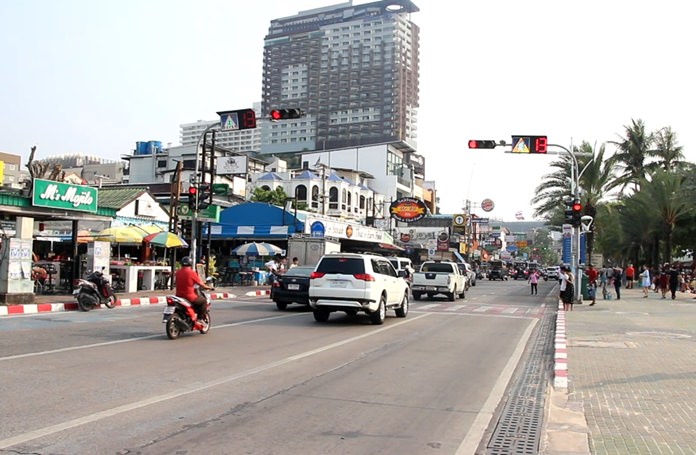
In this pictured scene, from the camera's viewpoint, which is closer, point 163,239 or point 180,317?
point 180,317

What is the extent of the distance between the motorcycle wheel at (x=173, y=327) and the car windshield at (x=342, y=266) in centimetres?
504

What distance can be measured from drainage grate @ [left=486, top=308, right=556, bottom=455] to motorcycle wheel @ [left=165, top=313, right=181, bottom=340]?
6927mm

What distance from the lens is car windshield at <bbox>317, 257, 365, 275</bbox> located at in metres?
17.4

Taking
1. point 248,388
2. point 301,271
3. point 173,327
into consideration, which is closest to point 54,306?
point 301,271

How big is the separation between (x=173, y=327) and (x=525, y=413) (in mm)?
7995

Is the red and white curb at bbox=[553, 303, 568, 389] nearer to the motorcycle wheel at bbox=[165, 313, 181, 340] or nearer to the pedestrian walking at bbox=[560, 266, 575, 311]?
the motorcycle wheel at bbox=[165, 313, 181, 340]

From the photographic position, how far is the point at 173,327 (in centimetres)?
1341

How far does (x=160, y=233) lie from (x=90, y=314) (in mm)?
10002

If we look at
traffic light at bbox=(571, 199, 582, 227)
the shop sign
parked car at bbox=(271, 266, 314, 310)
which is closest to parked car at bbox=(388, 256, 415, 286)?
traffic light at bbox=(571, 199, 582, 227)

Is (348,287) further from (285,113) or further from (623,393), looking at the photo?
(623,393)

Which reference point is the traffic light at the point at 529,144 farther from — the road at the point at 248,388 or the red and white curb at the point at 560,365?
the red and white curb at the point at 560,365

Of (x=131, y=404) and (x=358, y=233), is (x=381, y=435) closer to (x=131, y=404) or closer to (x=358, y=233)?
(x=131, y=404)

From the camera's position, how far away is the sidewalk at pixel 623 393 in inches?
251

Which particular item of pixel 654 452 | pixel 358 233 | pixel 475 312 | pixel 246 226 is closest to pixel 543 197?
pixel 358 233
